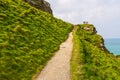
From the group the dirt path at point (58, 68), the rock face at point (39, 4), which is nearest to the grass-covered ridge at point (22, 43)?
the dirt path at point (58, 68)

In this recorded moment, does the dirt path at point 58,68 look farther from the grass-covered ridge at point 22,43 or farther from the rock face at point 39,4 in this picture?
the rock face at point 39,4

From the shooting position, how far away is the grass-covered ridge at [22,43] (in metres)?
37.0

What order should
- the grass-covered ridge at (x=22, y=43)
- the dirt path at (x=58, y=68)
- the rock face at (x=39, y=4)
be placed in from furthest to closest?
the rock face at (x=39, y=4) → the grass-covered ridge at (x=22, y=43) → the dirt path at (x=58, y=68)

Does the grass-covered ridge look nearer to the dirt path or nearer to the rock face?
the dirt path

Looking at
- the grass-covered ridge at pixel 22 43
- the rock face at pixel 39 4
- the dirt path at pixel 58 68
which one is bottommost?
A: the dirt path at pixel 58 68

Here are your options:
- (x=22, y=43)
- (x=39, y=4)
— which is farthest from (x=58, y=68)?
(x=39, y=4)

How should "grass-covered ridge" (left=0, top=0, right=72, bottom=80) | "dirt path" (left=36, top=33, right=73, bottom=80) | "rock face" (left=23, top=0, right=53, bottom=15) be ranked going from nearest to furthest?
"dirt path" (left=36, top=33, right=73, bottom=80) → "grass-covered ridge" (left=0, top=0, right=72, bottom=80) → "rock face" (left=23, top=0, right=53, bottom=15)

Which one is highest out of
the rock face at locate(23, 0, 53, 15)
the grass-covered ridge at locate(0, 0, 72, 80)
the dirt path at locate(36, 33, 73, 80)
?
the rock face at locate(23, 0, 53, 15)

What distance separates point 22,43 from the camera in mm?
47156

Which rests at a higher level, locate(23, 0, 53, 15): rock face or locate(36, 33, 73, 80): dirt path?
locate(23, 0, 53, 15): rock face

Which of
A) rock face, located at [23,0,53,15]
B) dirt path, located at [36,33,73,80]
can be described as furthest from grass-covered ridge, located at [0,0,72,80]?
rock face, located at [23,0,53,15]

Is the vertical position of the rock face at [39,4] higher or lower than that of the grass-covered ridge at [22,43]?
higher

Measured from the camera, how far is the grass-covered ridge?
121 feet

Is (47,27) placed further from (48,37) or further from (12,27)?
(12,27)
